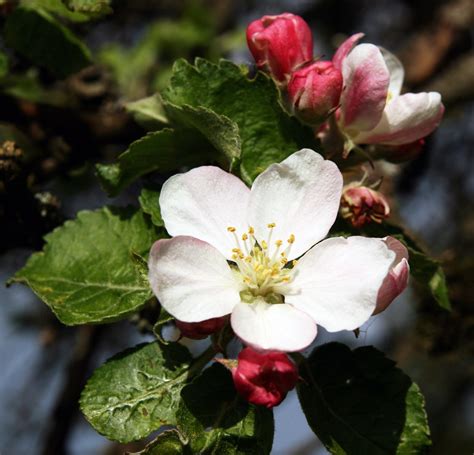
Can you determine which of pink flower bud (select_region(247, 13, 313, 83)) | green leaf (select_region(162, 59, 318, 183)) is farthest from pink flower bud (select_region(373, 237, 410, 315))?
pink flower bud (select_region(247, 13, 313, 83))

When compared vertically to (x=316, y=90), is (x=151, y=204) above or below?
below

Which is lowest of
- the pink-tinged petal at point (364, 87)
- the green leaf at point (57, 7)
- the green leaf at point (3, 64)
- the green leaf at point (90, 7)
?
the green leaf at point (3, 64)

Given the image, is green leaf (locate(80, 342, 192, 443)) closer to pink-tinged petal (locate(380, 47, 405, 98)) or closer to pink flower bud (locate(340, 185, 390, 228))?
pink flower bud (locate(340, 185, 390, 228))

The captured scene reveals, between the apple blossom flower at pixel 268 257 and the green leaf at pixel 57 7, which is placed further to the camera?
the green leaf at pixel 57 7

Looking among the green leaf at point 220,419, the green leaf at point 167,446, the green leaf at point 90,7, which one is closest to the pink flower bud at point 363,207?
the green leaf at point 220,419

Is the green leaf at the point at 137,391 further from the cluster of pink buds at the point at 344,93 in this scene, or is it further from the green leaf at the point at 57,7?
the green leaf at the point at 57,7

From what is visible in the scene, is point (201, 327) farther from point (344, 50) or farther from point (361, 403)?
point (344, 50)

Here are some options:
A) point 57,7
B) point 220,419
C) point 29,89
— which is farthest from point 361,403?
point 29,89
